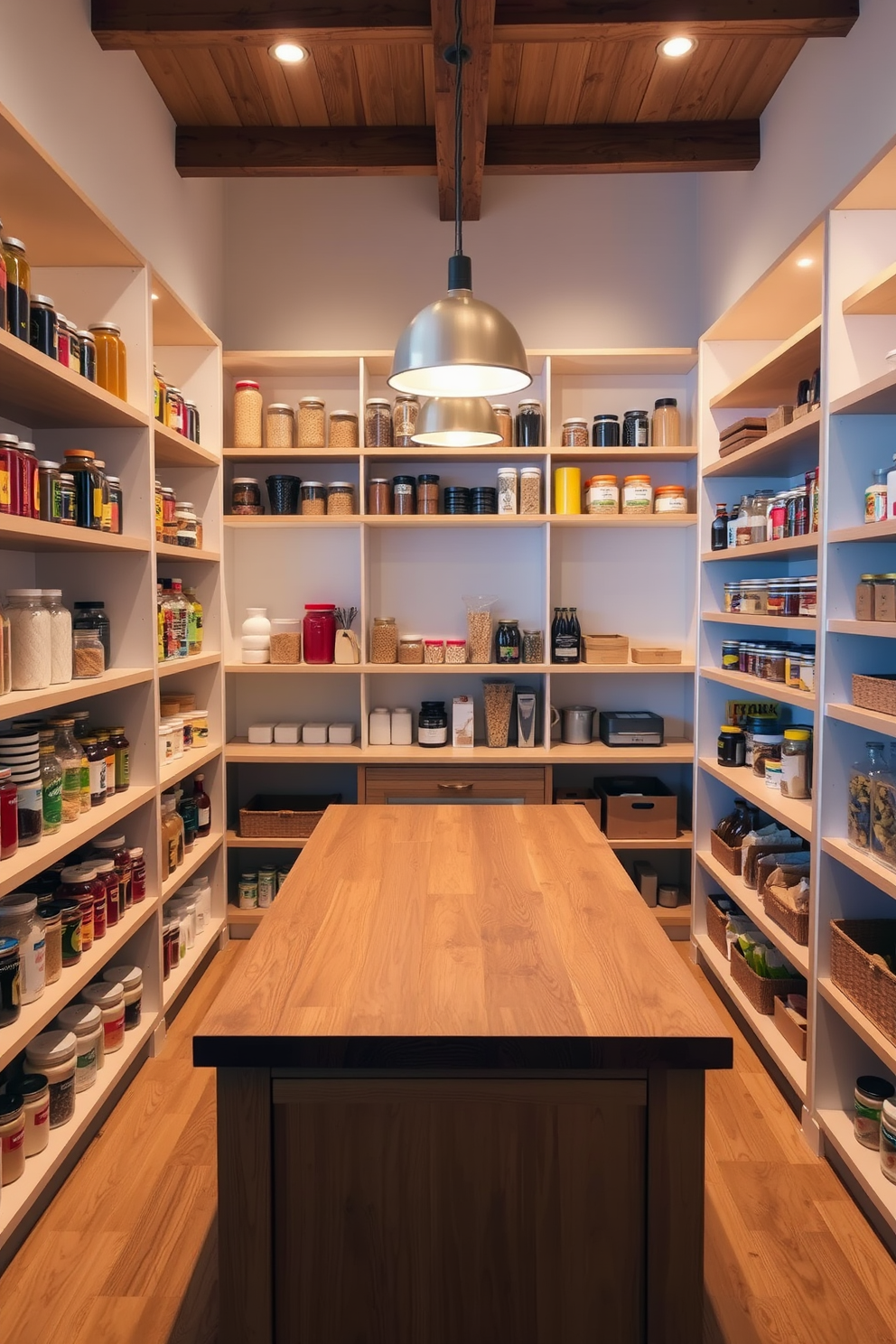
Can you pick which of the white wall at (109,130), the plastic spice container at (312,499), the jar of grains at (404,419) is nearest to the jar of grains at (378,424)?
the jar of grains at (404,419)

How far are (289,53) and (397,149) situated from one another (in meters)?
0.65

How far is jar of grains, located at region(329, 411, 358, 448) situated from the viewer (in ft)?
12.0

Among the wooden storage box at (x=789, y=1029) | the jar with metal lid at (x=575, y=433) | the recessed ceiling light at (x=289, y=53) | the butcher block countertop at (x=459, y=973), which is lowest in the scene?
the wooden storage box at (x=789, y=1029)

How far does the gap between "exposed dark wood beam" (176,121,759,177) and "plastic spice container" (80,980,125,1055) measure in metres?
2.76

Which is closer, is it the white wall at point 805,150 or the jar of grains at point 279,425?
the white wall at point 805,150

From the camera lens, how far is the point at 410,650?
371cm

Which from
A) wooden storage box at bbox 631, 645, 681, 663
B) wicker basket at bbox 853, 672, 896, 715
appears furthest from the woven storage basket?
wooden storage box at bbox 631, 645, 681, 663

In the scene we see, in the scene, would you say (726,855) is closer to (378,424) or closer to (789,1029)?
(789,1029)

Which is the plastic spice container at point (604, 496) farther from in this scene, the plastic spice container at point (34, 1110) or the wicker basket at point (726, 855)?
the plastic spice container at point (34, 1110)

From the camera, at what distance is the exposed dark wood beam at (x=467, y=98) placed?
2.35m

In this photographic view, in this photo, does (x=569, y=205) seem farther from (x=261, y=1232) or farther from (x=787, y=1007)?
(x=261, y=1232)

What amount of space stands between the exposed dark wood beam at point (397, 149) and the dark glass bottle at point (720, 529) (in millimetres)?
1194

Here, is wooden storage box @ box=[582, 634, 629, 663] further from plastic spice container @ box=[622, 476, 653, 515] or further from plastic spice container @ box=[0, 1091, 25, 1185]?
plastic spice container @ box=[0, 1091, 25, 1185]

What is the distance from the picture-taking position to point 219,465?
354 cm
